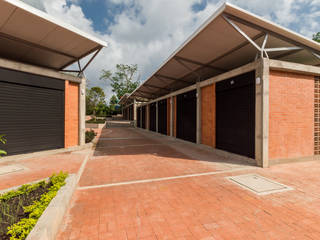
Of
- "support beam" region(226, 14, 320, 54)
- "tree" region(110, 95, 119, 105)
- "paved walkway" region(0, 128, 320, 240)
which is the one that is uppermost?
"tree" region(110, 95, 119, 105)

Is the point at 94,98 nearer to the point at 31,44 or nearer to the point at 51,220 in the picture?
the point at 31,44

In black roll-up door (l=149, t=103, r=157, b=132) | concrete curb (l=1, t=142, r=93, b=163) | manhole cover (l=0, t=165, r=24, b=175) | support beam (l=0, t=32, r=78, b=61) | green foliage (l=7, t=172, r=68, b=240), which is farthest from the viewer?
black roll-up door (l=149, t=103, r=157, b=132)

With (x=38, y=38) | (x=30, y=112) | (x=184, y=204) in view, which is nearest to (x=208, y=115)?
(x=184, y=204)

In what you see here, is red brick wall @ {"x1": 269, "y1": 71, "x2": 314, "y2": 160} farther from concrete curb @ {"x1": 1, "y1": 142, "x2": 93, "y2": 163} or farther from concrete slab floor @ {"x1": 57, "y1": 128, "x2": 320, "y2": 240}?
concrete curb @ {"x1": 1, "y1": 142, "x2": 93, "y2": 163}

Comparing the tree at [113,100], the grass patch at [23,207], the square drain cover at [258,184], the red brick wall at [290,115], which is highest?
the tree at [113,100]

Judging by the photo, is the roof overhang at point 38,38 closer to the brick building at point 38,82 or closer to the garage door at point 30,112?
the brick building at point 38,82

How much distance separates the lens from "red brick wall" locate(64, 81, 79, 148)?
31.1 ft

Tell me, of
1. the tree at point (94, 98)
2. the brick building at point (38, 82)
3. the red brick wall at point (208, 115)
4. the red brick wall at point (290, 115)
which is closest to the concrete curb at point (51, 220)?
the brick building at point (38, 82)

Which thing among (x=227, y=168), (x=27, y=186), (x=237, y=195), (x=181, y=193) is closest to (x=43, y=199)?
(x=27, y=186)

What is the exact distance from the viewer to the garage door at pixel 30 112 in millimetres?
7324

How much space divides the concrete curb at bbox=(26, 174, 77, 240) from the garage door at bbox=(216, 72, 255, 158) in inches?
274

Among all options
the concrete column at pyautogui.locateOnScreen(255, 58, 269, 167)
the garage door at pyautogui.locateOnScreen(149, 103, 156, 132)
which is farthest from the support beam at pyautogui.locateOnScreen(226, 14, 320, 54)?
the garage door at pyautogui.locateOnScreen(149, 103, 156, 132)

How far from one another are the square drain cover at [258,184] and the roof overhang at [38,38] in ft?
29.5

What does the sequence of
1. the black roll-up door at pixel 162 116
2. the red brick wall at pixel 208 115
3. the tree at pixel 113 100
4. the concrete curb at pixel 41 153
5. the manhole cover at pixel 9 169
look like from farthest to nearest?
the tree at pixel 113 100 < the black roll-up door at pixel 162 116 < the red brick wall at pixel 208 115 < the concrete curb at pixel 41 153 < the manhole cover at pixel 9 169
